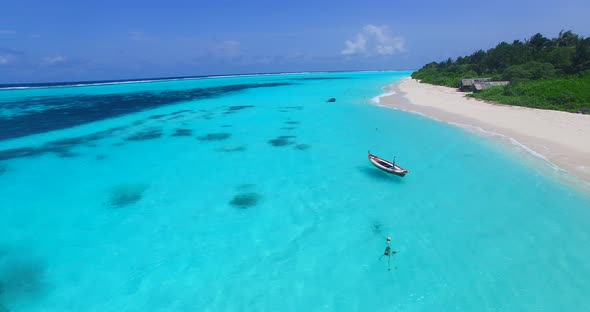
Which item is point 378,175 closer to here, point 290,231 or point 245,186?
point 290,231

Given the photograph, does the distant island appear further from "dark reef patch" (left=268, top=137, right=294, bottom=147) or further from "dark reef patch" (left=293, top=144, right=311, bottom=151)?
"dark reef patch" (left=268, top=137, right=294, bottom=147)

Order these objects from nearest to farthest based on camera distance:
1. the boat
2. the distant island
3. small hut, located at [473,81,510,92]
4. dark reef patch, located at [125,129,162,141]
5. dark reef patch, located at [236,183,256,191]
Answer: the boat
dark reef patch, located at [236,183,256,191]
dark reef patch, located at [125,129,162,141]
the distant island
small hut, located at [473,81,510,92]

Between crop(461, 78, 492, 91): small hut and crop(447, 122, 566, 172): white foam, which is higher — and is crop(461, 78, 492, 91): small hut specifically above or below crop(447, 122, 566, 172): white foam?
above

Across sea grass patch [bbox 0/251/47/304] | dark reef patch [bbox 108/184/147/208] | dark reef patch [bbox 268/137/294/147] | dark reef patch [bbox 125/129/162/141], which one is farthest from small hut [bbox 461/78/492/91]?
sea grass patch [bbox 0/251/47/304]

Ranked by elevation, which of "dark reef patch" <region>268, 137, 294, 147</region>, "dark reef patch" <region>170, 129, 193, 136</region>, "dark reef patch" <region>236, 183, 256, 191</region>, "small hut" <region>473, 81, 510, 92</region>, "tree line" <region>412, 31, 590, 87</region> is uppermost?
"tree line" <region>412, 31, 590, 87</region>

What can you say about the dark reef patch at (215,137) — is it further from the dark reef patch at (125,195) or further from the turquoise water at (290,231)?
the dark reef patch at (125,195)
